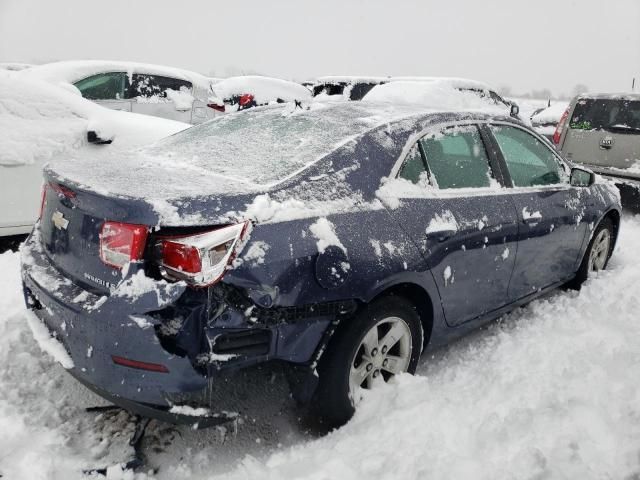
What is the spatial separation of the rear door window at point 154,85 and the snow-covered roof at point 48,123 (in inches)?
151

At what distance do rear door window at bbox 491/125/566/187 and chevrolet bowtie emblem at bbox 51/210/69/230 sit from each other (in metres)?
2.57

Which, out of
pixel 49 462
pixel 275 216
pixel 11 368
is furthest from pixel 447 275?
pixel 11 368

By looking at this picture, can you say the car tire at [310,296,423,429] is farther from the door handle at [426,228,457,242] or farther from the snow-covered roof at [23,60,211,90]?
the snow-covered roof at [23,60,211,90]

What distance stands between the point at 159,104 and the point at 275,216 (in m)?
7.53

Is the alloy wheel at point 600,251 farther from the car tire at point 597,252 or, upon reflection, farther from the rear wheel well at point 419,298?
the rear wheel well at point 419,298

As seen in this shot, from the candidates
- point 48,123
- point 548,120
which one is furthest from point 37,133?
point 548,120

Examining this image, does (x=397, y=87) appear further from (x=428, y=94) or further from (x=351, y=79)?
(x=351, y=79)

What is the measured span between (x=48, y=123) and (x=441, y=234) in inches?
145

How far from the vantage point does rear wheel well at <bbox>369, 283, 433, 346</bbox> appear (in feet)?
9.20

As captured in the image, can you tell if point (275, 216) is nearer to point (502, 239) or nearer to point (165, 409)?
point (165, 409)

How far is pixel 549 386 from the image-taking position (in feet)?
9.91

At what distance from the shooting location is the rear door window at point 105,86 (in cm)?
864

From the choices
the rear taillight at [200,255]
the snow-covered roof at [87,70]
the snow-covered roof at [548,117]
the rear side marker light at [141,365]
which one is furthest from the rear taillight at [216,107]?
the rear side marker light at [141,365]

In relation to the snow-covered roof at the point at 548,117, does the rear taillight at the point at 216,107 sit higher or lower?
lower
